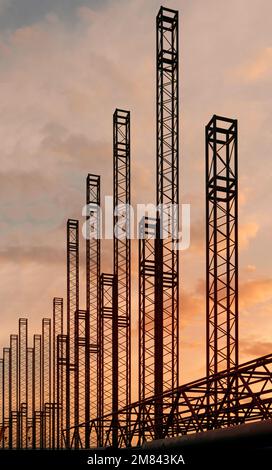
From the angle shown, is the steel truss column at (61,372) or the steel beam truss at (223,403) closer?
the steel beam truss at (223,403)

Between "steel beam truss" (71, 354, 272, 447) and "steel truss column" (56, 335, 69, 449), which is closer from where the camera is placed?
"steel beam truss" (71, 354, 272, 447)

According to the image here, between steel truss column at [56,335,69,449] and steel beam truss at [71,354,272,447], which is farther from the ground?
steel truss column at [56,335,69,449]

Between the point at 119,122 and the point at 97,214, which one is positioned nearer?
the point at 119,122

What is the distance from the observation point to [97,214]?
72.9 m

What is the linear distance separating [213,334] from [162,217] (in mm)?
10787

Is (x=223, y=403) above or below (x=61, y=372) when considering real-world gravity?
below

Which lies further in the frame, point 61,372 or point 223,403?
point 61,372

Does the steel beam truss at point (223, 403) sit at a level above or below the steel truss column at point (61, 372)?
below

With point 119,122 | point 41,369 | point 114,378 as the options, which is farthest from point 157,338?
point 41,369
